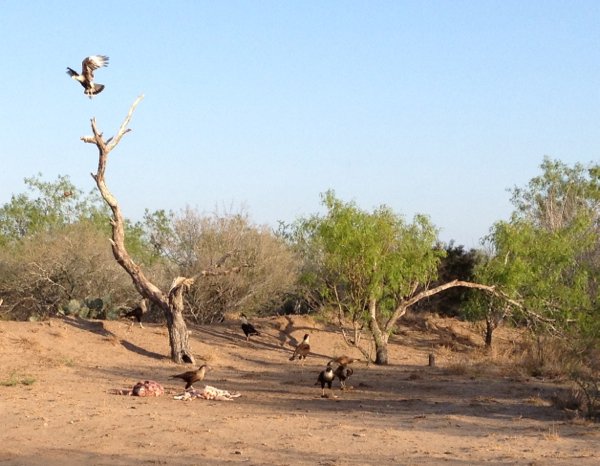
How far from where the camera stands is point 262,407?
16203mm

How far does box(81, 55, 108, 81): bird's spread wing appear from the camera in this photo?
18.1m

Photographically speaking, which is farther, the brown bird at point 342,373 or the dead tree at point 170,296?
the dead tree at point 170,296

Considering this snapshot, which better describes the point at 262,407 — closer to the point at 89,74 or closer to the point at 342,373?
the point at 342,373

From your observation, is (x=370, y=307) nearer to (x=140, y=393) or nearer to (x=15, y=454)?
(x=140, y=393)

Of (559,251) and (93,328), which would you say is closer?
(93,328)

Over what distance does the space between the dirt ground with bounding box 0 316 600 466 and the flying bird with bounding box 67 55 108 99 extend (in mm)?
5942

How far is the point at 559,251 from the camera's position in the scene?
26031mm

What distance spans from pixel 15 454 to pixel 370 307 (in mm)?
13663

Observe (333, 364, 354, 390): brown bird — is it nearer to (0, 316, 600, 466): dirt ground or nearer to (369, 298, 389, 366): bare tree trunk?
(0, 316, 600, 466): dirt ground

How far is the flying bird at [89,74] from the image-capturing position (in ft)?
59.5

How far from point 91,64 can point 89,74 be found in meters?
0.21

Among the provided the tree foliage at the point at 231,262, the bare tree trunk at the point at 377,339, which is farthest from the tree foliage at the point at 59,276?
the bare tree trunk at the point at 377,339

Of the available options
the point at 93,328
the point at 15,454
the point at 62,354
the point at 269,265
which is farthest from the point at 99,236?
the point at 15,454

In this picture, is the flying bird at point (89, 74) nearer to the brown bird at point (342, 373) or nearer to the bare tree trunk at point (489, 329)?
the brown bird at point (342, 373)
